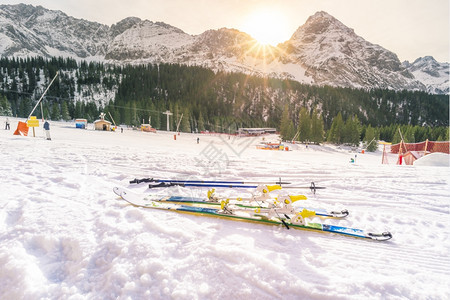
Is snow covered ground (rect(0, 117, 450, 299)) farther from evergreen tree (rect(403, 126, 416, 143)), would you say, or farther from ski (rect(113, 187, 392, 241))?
evergreen tree (rect(403, 126, 416, 143))

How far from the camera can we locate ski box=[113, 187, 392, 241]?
4.45m

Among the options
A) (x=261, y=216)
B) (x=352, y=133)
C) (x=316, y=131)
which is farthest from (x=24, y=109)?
(x=352, y=133)

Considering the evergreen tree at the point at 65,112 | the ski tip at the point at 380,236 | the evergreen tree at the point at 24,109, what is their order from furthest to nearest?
the evergreen tree at the point at 24,109 → the evergreen tree at the point at 65,112 → the ski tip at the point at 380,236

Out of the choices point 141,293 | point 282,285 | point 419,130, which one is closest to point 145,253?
point 141,293

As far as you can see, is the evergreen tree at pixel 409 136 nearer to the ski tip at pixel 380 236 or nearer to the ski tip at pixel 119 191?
the ski tip at pixel 380 236

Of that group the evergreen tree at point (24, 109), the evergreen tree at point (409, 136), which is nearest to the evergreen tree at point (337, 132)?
the evergreen tree at point (409, 136)

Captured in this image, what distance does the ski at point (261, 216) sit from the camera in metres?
4.45

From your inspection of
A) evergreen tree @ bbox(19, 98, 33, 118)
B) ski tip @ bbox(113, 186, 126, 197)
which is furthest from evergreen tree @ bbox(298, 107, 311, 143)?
evergreen tree @ bbox(19, 98, 33, 118)

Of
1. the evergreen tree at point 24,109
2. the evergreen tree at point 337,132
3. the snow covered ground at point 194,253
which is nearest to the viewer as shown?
the snow covered ground at point 194,253

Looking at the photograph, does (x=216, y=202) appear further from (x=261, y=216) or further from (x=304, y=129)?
(x=304, y=129)

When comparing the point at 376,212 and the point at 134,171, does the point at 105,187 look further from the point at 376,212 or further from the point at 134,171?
the point at 376,212

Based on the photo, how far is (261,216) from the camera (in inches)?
194

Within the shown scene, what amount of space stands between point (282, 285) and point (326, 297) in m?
0.56

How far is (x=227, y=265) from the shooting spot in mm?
3264
